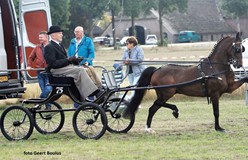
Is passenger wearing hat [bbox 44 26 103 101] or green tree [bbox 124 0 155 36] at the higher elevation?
passenger wearing hat [bbox 44 26 103 101]

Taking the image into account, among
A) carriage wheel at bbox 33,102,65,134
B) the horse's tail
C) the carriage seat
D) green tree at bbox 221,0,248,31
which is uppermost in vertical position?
the carriage seat

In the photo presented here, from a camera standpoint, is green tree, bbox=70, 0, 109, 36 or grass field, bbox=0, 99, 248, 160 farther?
green tree, bbox=70, 0, 109, 36

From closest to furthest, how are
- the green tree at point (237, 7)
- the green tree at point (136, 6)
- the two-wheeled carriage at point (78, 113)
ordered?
the two-wheeled carriage at point (78, 113), the green tree at point (136, 6), the green tree at point (237, 7)

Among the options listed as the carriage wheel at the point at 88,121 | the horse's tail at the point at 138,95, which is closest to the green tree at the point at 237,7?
the horse's tail at the point at 138,95

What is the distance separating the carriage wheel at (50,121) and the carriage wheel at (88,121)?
758mm

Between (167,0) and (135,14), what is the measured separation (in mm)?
3559

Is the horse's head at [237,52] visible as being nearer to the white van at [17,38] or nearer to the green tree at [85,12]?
the white van at [17,38]

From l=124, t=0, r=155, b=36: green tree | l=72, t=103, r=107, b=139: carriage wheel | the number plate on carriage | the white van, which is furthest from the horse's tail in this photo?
l=124, t=0, r=155, b=36: green tree

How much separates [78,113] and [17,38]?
18.2 ft

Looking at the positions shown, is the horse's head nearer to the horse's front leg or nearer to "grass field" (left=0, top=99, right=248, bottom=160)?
the horse's front leg

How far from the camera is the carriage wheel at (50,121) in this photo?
13859 millimetres

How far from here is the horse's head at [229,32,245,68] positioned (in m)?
13.5

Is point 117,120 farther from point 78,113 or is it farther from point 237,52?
point 237,52

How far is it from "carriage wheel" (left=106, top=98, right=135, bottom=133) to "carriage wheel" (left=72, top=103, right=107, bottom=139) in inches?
20.5
